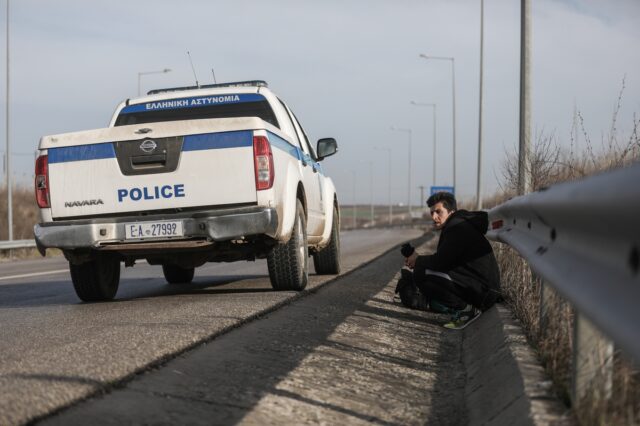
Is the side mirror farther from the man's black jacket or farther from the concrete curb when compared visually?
the concrete curb

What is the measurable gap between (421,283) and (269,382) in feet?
Result: 9.63

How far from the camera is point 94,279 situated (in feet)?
26.0

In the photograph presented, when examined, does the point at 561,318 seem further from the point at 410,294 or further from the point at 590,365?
the point at 410,294

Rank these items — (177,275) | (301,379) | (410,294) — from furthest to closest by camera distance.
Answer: (177,275), (410,294), (301,379)

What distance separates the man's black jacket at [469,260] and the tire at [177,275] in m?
4.71

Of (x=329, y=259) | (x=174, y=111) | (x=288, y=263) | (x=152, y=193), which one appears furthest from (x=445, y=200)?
(x=329, y=259)

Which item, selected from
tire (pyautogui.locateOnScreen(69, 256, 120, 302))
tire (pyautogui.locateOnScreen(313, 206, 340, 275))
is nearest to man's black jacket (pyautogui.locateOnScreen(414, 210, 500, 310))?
tire (pyautogui.locateOnScreen(69, 256, 120, 302))

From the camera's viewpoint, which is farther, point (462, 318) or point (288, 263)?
point (288, 263)

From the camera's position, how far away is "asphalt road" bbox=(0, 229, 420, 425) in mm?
3615

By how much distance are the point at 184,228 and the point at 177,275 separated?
3.71 m

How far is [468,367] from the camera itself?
4984 millimetres

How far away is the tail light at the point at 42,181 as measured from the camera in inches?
288

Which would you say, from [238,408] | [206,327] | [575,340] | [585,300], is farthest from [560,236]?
[206,327]

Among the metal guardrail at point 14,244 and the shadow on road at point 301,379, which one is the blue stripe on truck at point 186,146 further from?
the metal guardrail at point 14,244
